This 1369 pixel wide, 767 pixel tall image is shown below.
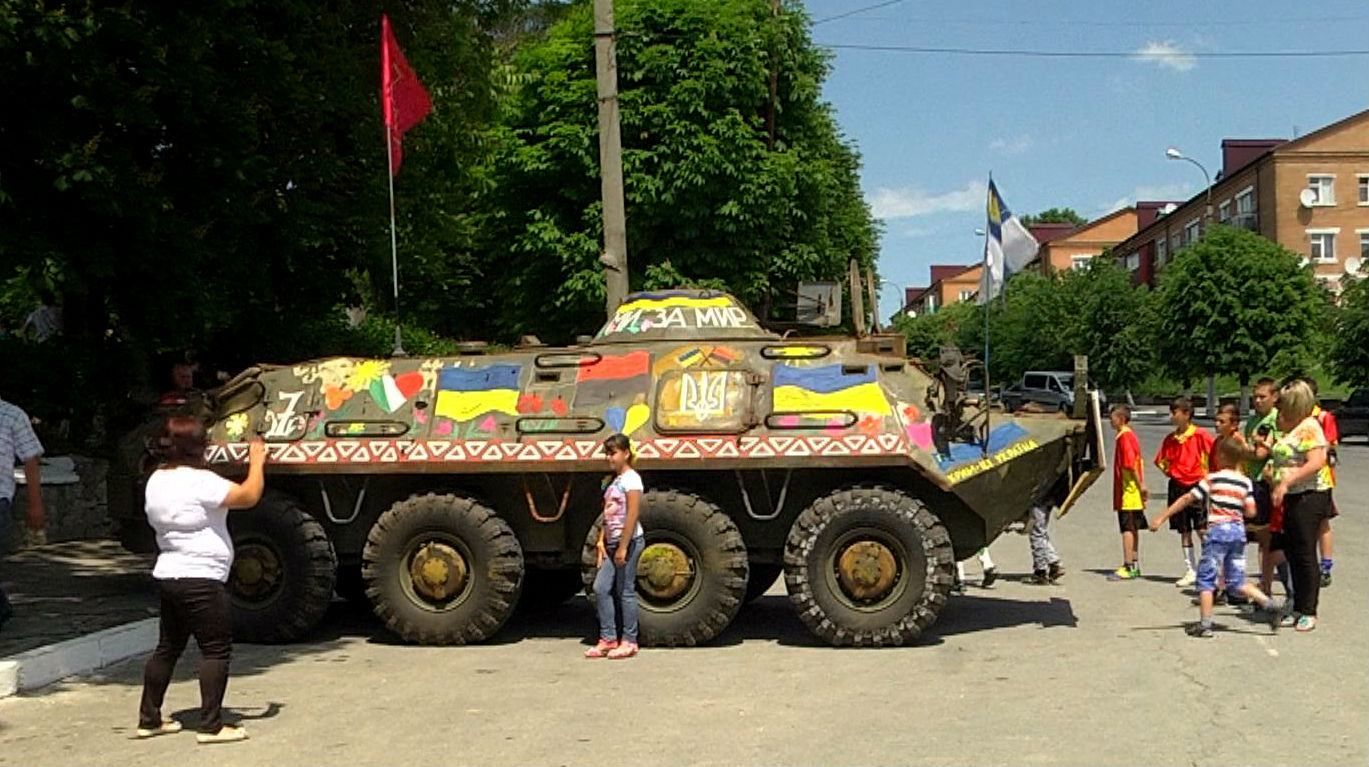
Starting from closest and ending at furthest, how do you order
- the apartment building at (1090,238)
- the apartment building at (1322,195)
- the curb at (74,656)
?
the curb at (74,656), the apartment building at (1322,195), the apartment building at (1090,238)

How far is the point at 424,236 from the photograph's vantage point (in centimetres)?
2020

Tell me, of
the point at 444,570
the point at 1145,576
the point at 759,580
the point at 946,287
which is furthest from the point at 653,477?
the point at 946,287

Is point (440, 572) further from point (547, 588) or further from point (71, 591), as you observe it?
point (71, 591)

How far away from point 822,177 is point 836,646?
1552 cm

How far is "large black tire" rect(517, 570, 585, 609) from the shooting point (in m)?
11.5

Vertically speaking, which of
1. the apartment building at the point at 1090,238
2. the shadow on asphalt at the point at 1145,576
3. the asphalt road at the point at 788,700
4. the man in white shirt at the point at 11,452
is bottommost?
the shadow on asphalt at the point at 1145,576

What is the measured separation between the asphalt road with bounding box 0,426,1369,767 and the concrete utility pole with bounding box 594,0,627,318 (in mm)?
5128

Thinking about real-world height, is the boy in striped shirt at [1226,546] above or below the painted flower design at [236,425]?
below

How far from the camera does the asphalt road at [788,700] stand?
6824 millimetres

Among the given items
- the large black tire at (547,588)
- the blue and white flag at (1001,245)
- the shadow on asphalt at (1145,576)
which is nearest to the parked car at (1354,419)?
the blue and white flag at (1001,245)

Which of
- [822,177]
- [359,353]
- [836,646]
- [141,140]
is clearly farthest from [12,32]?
[822,177]

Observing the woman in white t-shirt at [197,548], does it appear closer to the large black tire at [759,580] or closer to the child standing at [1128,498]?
the large black tire at [759,580]

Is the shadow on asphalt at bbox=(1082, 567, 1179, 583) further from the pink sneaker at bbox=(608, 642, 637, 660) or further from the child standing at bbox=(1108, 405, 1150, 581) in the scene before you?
the pink sneaker at bbox=(608, 642, 637, 660)

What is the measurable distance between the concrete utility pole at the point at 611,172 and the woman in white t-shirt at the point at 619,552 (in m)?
5.92
